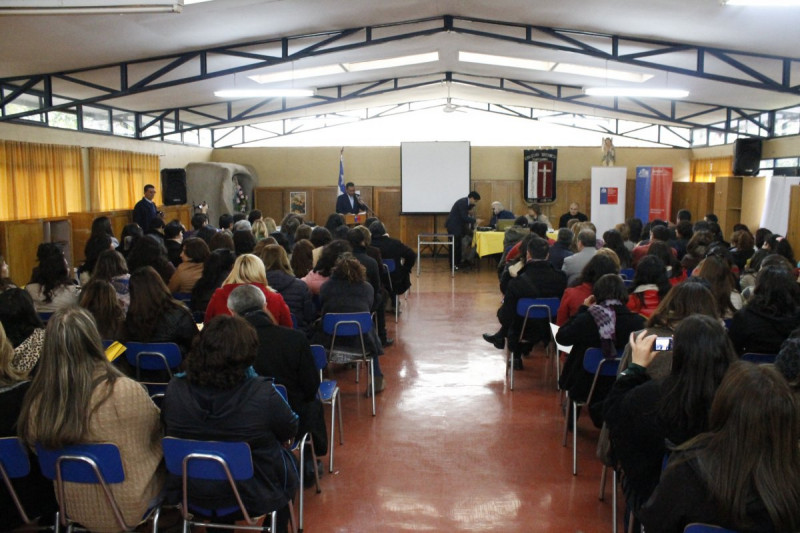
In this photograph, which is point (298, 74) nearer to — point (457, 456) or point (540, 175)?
point (540, 175)

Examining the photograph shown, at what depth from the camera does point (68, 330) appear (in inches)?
96.9

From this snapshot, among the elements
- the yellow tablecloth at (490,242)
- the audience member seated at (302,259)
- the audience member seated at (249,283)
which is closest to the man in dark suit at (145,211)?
the audience member seated at (302,259)

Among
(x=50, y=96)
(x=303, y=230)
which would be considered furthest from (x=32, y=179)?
(x=303, y=230)

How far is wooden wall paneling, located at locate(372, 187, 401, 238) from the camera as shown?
640 inches

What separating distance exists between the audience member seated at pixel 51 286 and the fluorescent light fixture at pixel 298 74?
6759 millimetres

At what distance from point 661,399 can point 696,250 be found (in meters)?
4.51

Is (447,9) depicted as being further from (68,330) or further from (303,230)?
(68,330)

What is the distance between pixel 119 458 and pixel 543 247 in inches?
158

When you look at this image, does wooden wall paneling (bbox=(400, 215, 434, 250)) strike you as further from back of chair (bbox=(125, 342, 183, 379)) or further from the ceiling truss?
back of chair (bbox=(125, 342, 183, 379))

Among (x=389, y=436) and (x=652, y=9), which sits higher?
(x=652, y=9)

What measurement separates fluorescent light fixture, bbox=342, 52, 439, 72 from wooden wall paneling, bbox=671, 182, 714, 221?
22.5 feet

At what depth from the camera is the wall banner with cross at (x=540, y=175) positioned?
16.0m

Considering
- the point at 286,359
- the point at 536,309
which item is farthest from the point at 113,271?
the point at 536,309

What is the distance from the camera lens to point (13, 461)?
2.57 m
